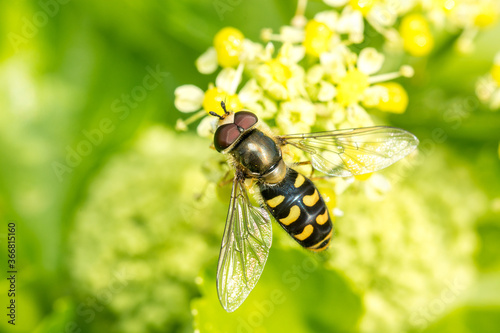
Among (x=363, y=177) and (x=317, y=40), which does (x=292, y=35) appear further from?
(x=363, y=177)

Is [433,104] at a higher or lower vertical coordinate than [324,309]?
higher

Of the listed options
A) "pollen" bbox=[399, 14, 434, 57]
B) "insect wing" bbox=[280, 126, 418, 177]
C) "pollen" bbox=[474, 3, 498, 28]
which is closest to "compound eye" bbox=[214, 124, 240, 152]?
"insect wing" bbox=[280, 126, 418, 177]

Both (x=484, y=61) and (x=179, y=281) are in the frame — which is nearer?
(x=179, y=281)

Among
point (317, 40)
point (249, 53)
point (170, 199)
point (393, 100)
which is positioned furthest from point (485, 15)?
point (170, 199)

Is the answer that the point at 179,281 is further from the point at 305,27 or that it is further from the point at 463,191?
the point at 463,191

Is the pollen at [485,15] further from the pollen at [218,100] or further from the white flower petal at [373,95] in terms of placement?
the pollen at [218,100]

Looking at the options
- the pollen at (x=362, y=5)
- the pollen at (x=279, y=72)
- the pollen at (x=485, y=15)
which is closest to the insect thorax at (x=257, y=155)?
the pollen at (x=279, y=72)

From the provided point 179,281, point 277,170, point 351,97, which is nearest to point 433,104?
point 351,97
